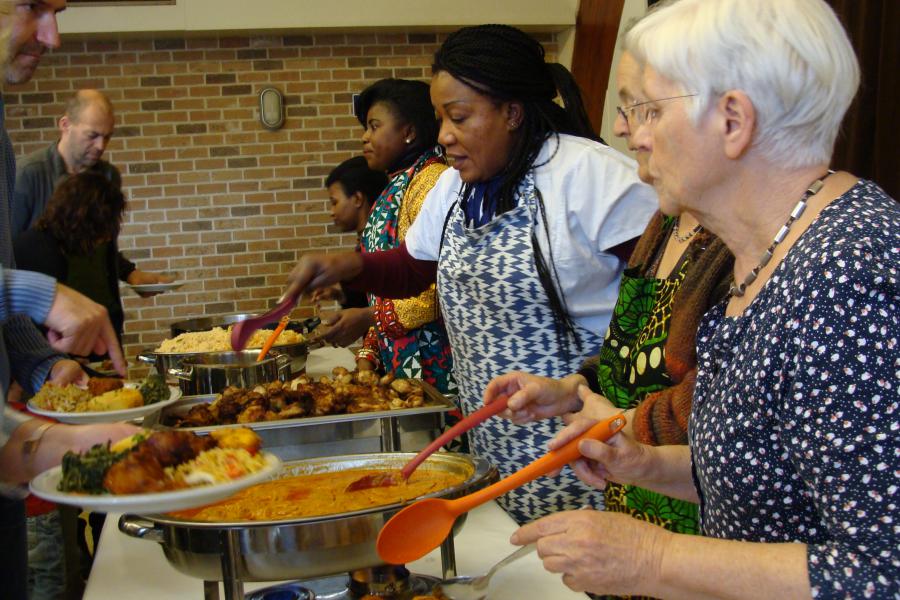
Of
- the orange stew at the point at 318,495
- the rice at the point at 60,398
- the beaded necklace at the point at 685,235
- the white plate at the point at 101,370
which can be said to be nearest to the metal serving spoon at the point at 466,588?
the orange stew at the point at 318,495

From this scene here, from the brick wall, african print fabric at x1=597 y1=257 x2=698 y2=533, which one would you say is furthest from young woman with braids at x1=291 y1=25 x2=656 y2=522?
the brick wall

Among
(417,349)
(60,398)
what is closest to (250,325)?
(60,398)

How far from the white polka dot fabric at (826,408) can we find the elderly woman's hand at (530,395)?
0.54 metres

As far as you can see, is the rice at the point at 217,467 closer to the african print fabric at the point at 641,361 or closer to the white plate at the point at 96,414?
the african print fabric at the point at 641,361

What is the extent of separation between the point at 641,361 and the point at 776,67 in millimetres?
700

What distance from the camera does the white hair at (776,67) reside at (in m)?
1.06

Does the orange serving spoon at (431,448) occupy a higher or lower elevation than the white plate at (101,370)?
higher

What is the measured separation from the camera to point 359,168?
4.29m

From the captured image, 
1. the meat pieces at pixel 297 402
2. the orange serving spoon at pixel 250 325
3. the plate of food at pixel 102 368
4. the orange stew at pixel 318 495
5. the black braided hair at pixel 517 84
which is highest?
the black braided hair at pixel 517 84

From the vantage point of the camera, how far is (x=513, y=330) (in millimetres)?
2174

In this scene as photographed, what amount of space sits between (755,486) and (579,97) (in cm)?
134

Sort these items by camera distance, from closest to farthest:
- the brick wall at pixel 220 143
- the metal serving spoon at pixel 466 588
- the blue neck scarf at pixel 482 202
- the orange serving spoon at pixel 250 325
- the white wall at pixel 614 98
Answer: the metal serving spoon at pixel 466 588, the orange serving spoon at pixel 250 325, the blue neck scarf at pixel 482 202, the white wall at pixel 614 98, the brick wall at pixel 220 143

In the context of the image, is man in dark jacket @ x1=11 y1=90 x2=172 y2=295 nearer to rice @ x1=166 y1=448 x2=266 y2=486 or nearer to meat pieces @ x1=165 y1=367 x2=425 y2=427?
meat pieces @ x1=165 y1=367 x2=425 y2=427

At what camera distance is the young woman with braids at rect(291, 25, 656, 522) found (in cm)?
210
